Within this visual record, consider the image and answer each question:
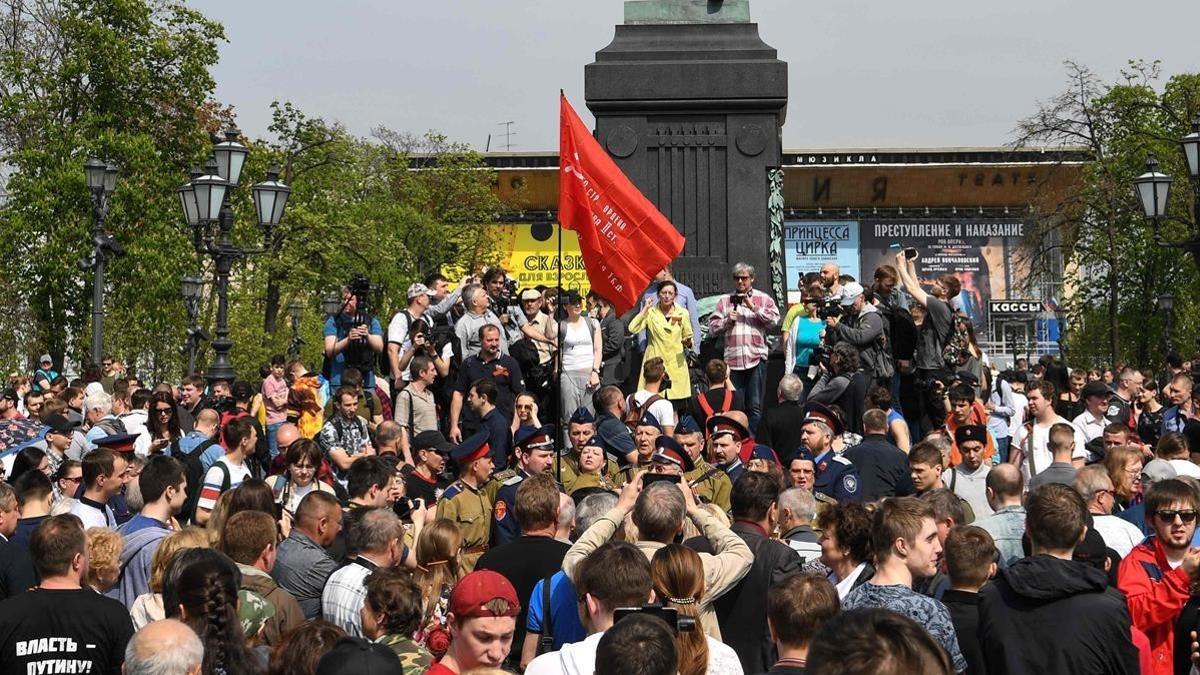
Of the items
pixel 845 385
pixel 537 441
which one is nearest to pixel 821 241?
pixel 845 385

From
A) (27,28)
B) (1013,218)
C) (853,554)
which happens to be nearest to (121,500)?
(853,554)

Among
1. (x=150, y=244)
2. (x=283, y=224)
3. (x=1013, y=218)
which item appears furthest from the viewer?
(x=1013, y=218)

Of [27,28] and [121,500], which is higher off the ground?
[27,28]

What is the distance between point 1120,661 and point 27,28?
45.7 meters

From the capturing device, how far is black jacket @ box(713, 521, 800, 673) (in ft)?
25.2

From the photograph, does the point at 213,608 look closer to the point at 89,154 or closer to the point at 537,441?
the point at 537,441

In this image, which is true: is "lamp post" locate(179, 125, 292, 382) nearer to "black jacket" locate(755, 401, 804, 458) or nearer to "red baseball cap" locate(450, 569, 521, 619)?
"black jacket" locate(755, 401, 804, 458)

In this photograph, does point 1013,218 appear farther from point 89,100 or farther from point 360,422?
point 360,422

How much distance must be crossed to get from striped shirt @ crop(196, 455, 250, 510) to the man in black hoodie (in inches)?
218

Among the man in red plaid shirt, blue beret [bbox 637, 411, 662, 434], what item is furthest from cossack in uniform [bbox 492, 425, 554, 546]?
the man in red plaid shirt

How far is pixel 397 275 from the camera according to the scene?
63625 mm

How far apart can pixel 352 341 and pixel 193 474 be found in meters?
6.01

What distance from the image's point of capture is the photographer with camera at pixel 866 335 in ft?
53.4

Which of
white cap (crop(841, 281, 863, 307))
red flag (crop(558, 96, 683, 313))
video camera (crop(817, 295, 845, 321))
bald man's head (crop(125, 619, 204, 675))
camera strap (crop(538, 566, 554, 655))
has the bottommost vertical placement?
camera strap (crop(538, 566, 554, 655))
